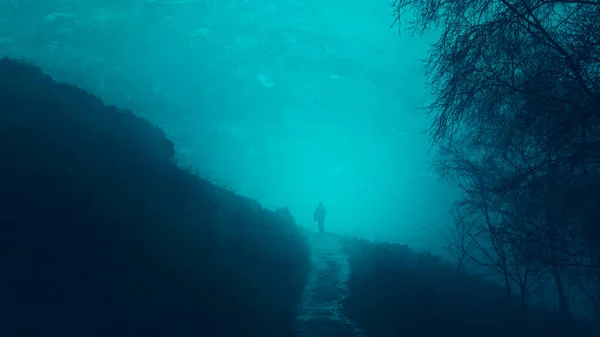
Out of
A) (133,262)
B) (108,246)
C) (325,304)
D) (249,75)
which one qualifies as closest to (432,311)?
(325,304)

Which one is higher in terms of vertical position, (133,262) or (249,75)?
(249,75)

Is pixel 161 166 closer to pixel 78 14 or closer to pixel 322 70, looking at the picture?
pixel 78 14

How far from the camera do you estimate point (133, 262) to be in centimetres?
673

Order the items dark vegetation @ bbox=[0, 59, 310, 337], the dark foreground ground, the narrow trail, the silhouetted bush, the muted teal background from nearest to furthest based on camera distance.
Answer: dark vegetation @ bbox=[0, 59, 310, 337] → the dark foreground ground → the silhouetted bush → the narrow trail → the muted teal background

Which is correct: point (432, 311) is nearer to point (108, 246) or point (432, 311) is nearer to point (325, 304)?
point (325, 304)

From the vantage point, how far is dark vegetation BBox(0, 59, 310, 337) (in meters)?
5.21

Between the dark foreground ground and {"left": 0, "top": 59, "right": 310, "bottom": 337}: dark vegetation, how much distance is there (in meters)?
0.02

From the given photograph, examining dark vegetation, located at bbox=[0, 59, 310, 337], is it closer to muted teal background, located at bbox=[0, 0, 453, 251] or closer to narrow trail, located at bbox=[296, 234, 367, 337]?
narrow trail, located at bbox=[296, 234, 367, 337]

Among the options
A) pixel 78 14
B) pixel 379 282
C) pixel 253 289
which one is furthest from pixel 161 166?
pixel 78 14

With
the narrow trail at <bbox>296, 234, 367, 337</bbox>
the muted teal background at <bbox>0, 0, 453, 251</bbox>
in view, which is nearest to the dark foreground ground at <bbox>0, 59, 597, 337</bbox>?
the narrow trail at <bbox>296, 234, 367, 337</bbox>

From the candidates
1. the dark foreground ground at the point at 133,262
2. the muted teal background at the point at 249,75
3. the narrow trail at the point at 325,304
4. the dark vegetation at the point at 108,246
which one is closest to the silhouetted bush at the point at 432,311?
the dark foreground ground at the point at 133,262

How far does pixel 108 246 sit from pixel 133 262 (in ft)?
1.87

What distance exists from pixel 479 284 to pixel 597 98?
1470 cm

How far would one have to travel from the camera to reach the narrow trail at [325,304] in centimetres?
869
